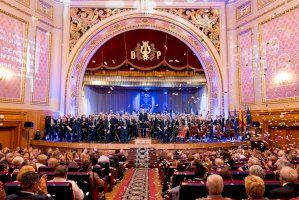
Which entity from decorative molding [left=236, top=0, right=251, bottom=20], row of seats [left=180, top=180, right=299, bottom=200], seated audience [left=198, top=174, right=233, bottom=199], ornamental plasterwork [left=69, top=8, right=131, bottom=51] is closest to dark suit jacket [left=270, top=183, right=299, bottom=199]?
row of seats [left=180, top=180, right=299, bottom=200]

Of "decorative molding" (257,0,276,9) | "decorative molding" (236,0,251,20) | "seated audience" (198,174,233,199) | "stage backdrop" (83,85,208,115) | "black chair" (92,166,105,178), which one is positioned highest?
"decorative molding" (236,0,251,20)

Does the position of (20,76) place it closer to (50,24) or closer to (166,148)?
(50,24)

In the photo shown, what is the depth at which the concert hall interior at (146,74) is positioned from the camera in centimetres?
1017

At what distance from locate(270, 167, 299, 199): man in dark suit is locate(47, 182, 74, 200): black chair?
2047 millimetres

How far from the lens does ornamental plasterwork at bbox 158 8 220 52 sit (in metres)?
13.6

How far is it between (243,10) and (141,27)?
15.0 feet

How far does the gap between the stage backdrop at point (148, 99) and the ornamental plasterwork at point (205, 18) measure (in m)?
4.67

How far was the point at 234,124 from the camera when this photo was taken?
1157cm

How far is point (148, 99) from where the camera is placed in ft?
59.1

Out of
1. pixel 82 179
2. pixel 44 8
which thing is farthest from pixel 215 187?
pixel 44 8

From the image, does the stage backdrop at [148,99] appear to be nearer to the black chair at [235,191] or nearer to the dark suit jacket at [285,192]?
the black chair at [235,191]

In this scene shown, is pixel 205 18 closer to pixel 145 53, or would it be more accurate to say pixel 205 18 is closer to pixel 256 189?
pixel 145 53

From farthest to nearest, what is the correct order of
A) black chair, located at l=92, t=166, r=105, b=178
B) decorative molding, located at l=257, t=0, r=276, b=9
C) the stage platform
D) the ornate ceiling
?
1. the ornate ceiling
2. decorative molding, located at l=257, t=0, r=276, b=9
3. the stage platform
4. black chair, located at l=92, t=166, r=105, b=178

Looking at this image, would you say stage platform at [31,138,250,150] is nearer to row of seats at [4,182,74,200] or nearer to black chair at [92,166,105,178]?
black chair at [92,166,105,178]
